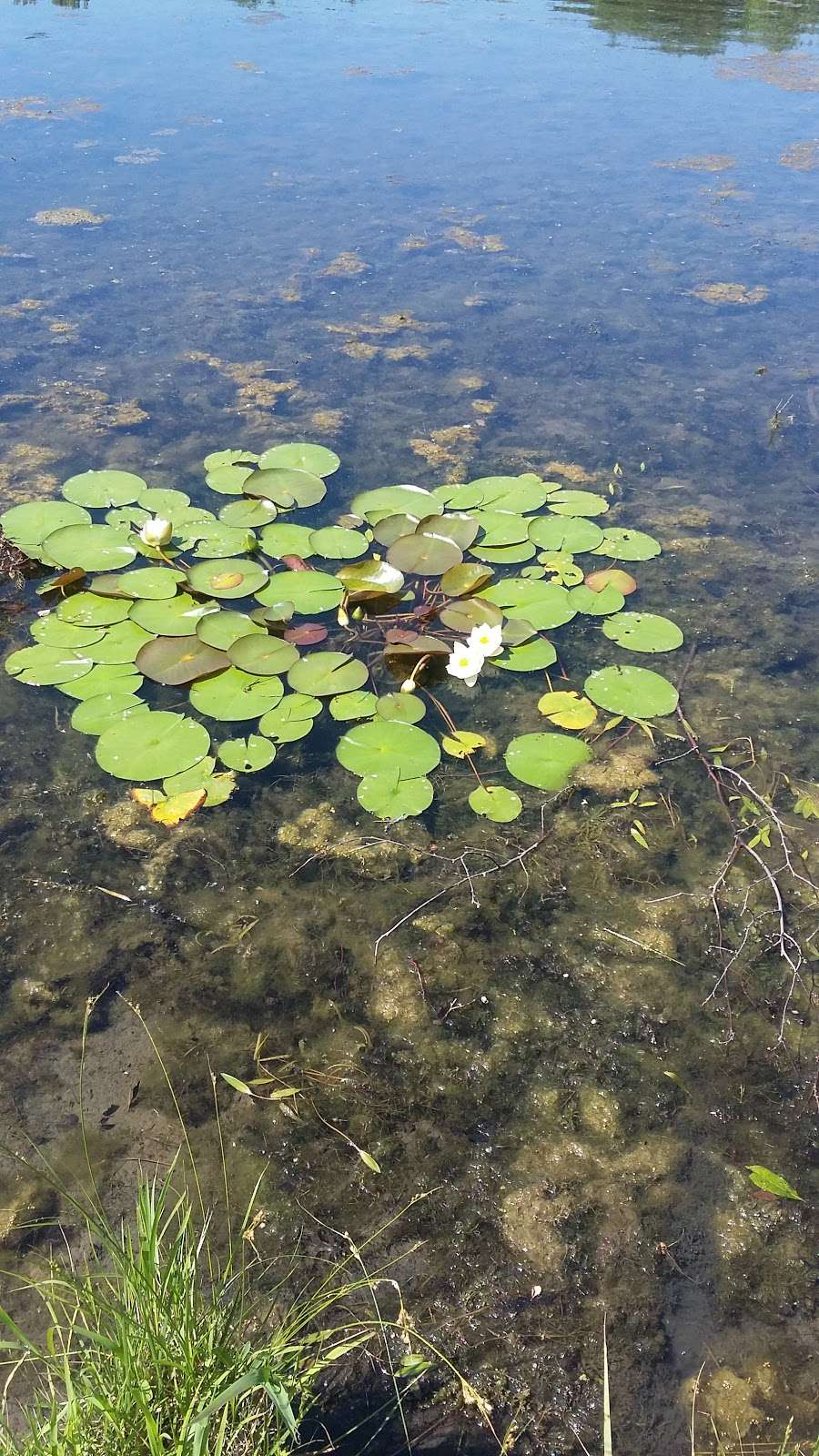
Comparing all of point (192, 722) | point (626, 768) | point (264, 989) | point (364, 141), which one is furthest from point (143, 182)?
point (264, 989)

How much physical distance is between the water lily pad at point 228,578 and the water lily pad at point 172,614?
49 mm

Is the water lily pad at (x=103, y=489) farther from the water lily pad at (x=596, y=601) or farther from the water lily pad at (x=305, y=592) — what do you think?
the water lily pad at (x=596, y=601)

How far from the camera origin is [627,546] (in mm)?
3385

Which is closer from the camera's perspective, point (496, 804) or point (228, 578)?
point (496, 804)

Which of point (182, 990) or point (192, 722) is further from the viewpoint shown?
point (192, 722)

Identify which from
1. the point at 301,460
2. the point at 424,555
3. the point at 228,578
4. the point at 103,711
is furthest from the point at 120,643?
the point at 301,460

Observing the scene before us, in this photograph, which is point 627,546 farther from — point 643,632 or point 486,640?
point 486,640

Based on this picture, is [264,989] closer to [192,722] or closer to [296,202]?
[192,722]

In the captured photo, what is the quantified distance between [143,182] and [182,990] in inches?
215

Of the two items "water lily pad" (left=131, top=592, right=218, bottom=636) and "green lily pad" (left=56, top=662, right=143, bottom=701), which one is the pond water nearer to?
"green lily pad" (left=56, top=662, right=143, bottom=701)

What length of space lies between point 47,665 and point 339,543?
97 centimetres

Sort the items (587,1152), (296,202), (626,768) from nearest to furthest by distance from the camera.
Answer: (587,1152), (626,768), (296,202)

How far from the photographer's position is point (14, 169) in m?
6.10

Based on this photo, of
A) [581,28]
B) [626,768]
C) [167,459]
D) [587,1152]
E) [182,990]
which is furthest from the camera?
[581,28]
